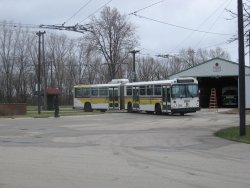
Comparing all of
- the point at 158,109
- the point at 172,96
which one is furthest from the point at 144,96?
the point at 172,96

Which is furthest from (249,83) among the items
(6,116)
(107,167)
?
(107,167)

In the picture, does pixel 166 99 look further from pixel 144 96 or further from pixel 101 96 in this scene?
pixel 101 96

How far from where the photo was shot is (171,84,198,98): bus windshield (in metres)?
39.2

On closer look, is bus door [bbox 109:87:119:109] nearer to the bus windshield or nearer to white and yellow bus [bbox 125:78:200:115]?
white and yellow bus [bbox 125:78:200:115]

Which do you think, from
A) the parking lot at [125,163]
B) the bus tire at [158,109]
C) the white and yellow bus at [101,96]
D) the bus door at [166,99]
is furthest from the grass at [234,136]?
the white and yellow bus at [101,96]

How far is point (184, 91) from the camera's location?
3941cm

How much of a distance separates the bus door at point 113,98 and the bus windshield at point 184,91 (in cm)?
1002

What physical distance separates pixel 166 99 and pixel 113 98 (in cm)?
962

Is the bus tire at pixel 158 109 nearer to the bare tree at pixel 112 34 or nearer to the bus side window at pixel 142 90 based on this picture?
the bus side window at pixel 142 90

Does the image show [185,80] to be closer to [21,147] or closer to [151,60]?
[21,147]

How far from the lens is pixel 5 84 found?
85.0 m

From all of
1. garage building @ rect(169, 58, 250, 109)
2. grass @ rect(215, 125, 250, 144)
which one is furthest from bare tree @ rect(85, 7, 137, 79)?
grass @ rect(215, 125, 250, 144)

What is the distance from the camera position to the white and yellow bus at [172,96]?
39.2 meters

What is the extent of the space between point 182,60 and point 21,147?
94.7 meters
